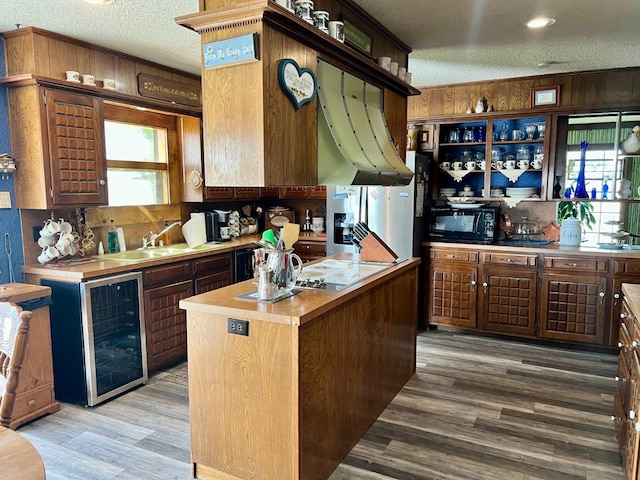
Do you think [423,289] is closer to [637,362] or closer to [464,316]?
[464,316]

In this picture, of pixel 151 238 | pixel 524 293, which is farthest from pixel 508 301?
pixel 151 238

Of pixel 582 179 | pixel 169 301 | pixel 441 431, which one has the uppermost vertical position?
pixel 582 179

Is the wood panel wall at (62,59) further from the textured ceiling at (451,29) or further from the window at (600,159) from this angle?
the window at (600,159)

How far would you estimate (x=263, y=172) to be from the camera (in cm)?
223

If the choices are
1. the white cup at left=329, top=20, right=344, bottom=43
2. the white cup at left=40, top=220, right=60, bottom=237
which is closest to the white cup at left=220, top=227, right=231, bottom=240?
the white cup at left=40, top=220, right=60, bottom=237

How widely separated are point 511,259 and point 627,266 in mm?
925

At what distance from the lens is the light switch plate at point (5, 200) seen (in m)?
3.20

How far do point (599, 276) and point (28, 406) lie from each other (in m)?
4.51

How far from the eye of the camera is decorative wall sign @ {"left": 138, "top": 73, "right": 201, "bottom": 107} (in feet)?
12.9

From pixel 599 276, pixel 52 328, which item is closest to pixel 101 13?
pixel 52 328

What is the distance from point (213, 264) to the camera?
13.7 feet

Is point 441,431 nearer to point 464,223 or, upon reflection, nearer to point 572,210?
point 464,223

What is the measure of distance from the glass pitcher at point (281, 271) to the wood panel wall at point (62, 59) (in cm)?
210

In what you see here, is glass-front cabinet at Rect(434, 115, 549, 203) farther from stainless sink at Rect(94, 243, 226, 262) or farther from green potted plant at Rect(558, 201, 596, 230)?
stainless sink at Rect(94, 243, 226, 262)
